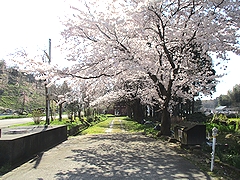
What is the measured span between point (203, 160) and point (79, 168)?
3832mm

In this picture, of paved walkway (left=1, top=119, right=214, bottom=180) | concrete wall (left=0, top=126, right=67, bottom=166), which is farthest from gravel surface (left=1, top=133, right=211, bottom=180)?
concrete wall (left=0, top=126, right=67, bottom=166)

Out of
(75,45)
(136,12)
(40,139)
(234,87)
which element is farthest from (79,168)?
(234,87)

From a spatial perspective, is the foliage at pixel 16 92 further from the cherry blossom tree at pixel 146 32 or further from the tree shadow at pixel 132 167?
the tree shadow at pixel 132 167

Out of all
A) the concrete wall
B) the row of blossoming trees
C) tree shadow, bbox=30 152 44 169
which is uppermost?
the row of blossoming trees

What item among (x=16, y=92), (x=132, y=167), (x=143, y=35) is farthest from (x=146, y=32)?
(x=16, y=92)

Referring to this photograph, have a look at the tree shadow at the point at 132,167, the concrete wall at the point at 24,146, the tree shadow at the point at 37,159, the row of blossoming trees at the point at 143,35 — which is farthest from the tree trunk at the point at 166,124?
the tree shadow at the point at 37,159

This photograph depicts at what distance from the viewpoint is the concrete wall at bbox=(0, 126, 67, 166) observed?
6926mm

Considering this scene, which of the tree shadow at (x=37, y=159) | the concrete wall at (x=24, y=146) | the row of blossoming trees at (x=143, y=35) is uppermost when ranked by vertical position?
the row of blossoming trees at (x=143, y=35)

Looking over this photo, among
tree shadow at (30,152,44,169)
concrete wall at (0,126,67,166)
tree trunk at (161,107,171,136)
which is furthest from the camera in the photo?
tree trunk at (161,107,171,136)

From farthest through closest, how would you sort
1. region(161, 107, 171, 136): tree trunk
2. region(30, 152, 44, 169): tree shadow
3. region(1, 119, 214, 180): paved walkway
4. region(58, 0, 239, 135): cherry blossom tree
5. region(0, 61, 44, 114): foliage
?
region(0, 61, 44, 114): foliage, region(161, 107, 171, 136): tree trunk, region(58, 0, 239, 135): cherry blossom tree, region(30, 152, 44, 169): tree shadow, region(1, 119, 214, 180): paved walkway

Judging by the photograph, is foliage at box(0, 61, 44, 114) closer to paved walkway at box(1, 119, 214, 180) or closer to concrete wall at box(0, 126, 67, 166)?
concrete wall at box(0, 126, 67, 166)

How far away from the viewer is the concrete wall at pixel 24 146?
693cm

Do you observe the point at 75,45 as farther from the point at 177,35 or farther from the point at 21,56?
the point at 177,35

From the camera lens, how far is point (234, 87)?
5794 centimetres
